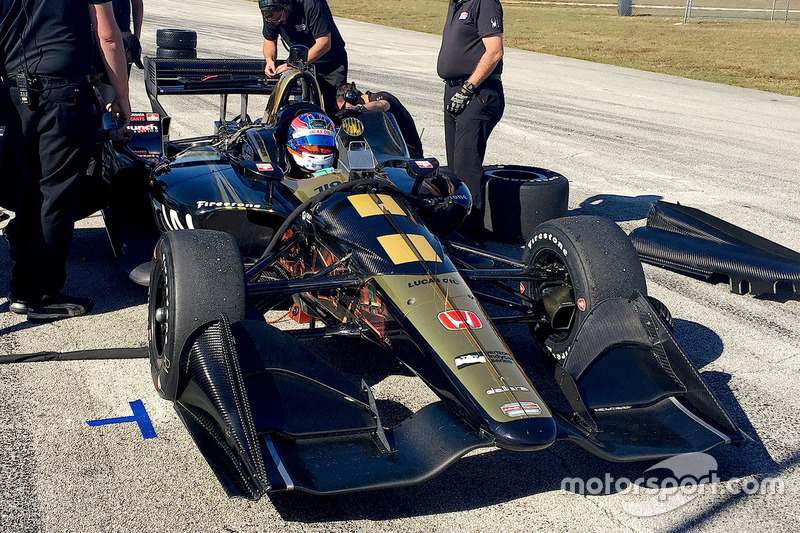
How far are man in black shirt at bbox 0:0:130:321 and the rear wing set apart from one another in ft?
4.94

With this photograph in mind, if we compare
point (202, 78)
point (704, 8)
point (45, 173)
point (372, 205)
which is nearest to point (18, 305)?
point (45, 173)

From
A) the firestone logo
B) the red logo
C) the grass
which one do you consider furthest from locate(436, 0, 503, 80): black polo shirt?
the grass

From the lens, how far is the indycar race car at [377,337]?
3.54 m

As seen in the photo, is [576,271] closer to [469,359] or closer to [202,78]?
[469,359]

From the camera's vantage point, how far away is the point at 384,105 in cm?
762

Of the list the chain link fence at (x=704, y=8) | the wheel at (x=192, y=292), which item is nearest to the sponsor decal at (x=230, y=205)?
the wheel at (x=192, y=292)

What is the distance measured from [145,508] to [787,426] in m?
3.24

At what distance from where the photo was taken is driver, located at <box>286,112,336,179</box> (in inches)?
224

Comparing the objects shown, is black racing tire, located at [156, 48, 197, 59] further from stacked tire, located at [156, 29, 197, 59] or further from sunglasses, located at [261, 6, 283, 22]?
sunglasses, located at [261, 6, 283, 22]

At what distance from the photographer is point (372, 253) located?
4516 mm

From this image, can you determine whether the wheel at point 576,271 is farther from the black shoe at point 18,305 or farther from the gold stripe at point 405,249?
the black shoe at point 18,305

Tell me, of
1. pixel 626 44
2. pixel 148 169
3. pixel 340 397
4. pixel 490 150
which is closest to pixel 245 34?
pixel 626 44

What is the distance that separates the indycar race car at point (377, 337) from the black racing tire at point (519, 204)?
142cm

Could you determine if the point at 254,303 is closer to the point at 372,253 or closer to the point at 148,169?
the point at 372,253
